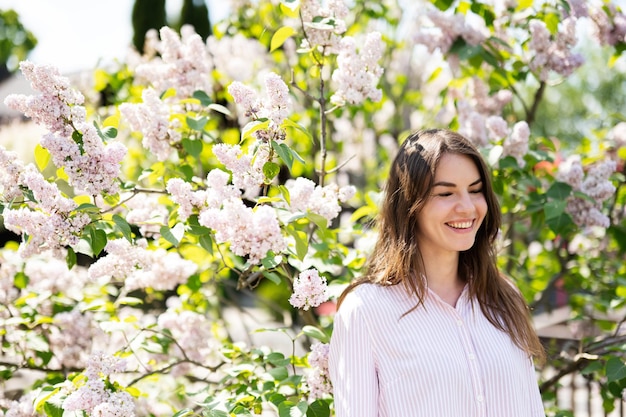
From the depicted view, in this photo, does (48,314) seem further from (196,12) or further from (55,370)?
(196,12)

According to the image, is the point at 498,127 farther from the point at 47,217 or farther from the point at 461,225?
the point at 47,217

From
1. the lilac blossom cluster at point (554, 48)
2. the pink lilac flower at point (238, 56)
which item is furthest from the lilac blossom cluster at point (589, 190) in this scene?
the pink lilac flower at point (238, 56)

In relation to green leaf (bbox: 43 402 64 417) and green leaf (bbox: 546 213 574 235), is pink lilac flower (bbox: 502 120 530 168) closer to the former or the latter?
green leaf (bbox: 546 213 574 235)

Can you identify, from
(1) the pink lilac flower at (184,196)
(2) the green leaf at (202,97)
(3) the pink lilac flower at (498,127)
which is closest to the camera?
(1) the pink lilac flower at (184,196)

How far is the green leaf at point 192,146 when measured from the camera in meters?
2.17

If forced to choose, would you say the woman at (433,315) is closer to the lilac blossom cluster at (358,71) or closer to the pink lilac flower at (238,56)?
the lilac blossom cluster at (358,71)

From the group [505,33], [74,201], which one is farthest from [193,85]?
[505,33]

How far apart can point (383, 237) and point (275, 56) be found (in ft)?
Answer: 6.72

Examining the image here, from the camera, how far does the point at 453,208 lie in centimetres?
173

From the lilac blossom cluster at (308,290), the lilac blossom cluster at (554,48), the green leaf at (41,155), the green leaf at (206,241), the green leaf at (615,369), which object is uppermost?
the lilac blossom cluster at (554,48)

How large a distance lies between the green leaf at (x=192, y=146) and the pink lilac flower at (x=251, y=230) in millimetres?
756

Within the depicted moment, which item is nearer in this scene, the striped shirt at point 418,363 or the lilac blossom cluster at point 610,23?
the striped shirt at point 418,363

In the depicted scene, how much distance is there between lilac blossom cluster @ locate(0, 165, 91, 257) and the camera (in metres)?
1.62

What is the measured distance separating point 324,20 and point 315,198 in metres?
0.59
